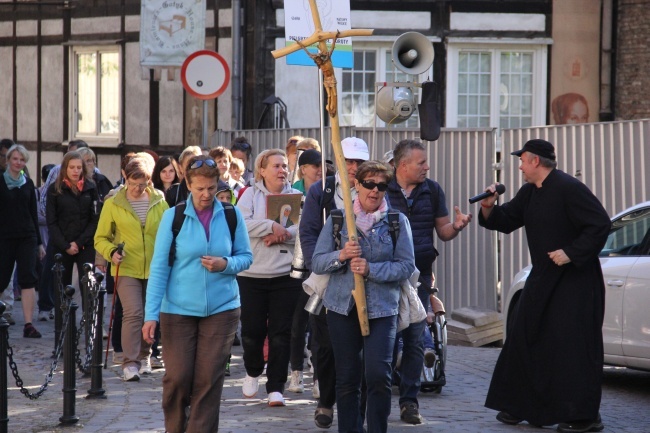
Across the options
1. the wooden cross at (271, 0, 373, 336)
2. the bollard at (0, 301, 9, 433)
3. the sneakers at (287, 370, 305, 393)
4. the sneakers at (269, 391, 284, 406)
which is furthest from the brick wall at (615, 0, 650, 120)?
the bollard at (0, 301, 9, 433)

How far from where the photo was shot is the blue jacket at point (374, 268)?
7727 millimetres

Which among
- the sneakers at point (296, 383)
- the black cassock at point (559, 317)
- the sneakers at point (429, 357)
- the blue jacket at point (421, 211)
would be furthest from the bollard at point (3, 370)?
the sneakers at point (429, 357)

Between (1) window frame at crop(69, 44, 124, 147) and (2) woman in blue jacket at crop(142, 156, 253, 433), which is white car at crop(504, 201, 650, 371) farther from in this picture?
(1) window frame at crop(69, 44, 124, 147)

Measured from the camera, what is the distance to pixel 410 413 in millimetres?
9023

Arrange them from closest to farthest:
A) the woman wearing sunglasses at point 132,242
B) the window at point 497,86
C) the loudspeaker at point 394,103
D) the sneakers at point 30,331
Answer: the woman wearing sunglasses at point 132,242 → the loudspeaker at point 394,103 → the sneakers at point 30,331 → the window at point 497,86

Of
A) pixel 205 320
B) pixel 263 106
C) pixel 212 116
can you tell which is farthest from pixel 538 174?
pixel 212 116

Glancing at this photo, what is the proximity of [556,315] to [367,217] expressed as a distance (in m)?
1.78

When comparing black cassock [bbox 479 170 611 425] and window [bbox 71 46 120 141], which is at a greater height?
window [bbox 71 46 120 141]

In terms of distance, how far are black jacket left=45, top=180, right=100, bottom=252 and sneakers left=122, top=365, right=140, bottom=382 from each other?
2321 millimetres

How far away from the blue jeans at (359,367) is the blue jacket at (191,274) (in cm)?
69

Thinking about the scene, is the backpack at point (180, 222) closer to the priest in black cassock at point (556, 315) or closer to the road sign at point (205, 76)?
the priest in black cassock at point (556, 315)

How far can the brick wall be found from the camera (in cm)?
2142

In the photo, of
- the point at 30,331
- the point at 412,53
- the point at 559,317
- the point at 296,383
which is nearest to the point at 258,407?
the point at 296,383

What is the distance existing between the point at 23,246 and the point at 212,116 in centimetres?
895
